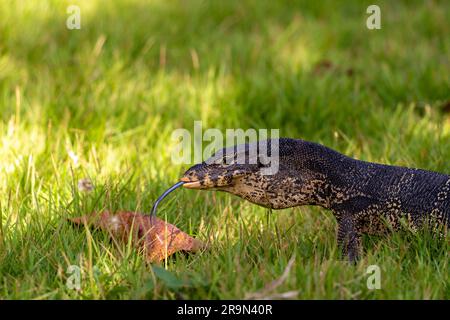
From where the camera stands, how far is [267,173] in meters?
3.13

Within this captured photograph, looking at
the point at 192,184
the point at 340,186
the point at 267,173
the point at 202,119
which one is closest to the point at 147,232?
the point at 192,184

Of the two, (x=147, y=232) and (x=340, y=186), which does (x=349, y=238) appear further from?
(x=147, y=232)

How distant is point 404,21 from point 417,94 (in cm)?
151

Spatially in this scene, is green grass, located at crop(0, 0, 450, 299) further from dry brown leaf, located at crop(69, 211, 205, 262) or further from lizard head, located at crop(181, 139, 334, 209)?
lizard head, located at crop(181, 139, 334, 209)

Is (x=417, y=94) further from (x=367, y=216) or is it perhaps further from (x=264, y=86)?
(x=367, y=216)

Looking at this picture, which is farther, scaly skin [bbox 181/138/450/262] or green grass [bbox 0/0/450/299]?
scaly skin [bbox 181/138/450/262]

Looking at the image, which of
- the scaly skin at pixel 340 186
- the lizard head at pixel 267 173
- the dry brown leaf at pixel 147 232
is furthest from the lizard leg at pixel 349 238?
the dry brown leaf at pixel 147 232

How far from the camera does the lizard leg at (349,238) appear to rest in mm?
3094

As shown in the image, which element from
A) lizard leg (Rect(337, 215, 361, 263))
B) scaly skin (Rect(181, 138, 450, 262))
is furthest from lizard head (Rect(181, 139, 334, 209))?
lizard leg (Rect(337, 215, 361, 263))

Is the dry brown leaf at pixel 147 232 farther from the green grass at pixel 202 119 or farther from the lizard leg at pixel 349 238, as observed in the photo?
the lizard leg at pixel 349 238

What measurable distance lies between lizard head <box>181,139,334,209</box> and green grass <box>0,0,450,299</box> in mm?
183

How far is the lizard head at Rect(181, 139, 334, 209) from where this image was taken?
312 centimetres

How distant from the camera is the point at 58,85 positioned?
5.06 meters
